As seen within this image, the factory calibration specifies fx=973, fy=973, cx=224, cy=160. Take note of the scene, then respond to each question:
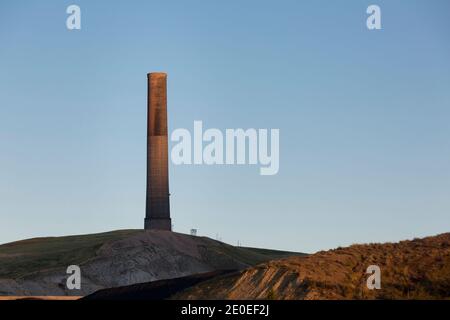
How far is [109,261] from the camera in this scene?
83625mm

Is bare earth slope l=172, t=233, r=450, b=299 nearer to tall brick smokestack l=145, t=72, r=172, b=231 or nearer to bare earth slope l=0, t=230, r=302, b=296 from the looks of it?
bare earth slope l=0, t=230, r=302, b=296

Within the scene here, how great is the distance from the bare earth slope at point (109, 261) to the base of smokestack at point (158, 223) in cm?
172

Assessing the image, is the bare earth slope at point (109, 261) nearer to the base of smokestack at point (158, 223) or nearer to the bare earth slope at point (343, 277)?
the base of smokestack at point (158, 223)

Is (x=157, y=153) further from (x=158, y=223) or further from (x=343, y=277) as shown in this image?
(x=343, y=277)

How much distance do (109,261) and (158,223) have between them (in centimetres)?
1092

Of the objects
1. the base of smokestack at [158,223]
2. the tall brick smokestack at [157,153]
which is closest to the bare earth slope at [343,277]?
the tall brick smokestack at [157,153]

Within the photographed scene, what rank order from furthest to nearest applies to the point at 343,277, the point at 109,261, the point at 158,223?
the point at 158,223
the point at 109,261
the point at 343,277

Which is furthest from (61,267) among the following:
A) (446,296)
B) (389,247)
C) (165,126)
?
(446,296)

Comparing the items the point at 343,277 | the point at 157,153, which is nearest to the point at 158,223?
the point at 157,153

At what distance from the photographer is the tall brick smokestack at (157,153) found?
9181 centimetres

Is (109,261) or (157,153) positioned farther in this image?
(157,153)

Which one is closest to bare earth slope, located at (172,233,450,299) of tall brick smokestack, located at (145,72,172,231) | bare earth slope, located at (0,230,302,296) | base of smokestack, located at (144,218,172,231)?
bare earth slope, located at (0,230,302,296)

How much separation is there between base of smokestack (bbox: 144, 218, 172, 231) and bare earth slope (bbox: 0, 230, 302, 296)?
172 cm
